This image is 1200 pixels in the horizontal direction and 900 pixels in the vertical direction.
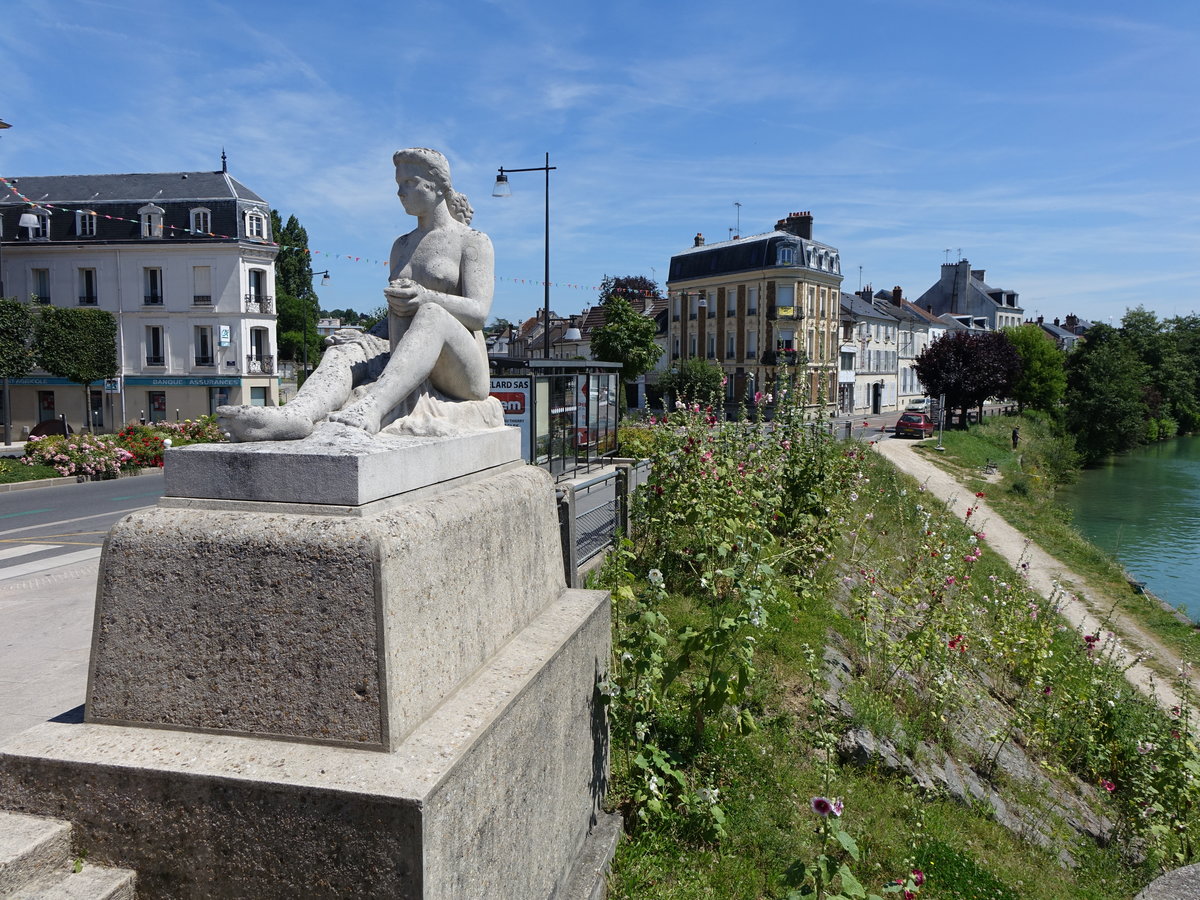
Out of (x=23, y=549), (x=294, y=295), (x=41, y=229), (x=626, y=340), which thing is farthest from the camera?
(x=294, y=295)

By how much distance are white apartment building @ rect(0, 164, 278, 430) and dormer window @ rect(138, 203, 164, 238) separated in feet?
0.14

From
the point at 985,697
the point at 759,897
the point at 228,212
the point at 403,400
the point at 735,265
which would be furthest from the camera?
the point at 735,265

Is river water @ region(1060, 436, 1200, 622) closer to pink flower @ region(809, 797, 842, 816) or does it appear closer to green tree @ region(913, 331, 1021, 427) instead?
green tree @ region(913, 331, 1021, 427)

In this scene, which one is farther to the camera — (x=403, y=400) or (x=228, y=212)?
(x=228, y=212)

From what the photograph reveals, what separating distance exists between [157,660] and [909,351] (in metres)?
65.7

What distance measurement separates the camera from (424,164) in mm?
3834

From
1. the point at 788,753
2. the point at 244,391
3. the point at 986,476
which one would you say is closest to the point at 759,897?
the point at 788,753

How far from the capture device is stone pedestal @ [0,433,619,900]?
2.22 metres

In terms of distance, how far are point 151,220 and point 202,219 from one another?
2.01 metres

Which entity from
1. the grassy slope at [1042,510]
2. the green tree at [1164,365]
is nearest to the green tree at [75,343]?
the grassy slope at [1042,510]

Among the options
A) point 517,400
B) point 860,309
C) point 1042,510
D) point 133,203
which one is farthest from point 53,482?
point 860,309

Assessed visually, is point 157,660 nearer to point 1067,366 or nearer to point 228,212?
point 228,212

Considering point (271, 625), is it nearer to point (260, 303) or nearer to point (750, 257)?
point (260, 303)

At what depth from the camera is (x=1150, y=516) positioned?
87.7ft
